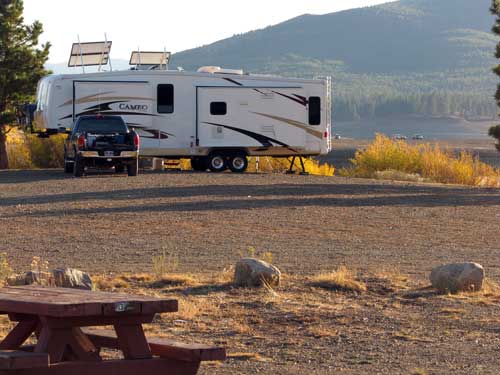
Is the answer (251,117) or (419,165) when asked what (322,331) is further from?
(419,165)

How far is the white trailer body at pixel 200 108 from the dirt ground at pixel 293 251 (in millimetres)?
2224

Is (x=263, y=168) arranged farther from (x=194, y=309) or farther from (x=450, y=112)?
(x=450, y=112)

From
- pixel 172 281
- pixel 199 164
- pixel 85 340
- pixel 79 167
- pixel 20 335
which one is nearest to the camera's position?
pixel 85 340

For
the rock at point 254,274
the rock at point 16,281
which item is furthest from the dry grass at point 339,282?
the rock at point 16,281

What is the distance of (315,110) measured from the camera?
33.8m

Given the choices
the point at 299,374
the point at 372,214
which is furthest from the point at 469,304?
the point at 372,214

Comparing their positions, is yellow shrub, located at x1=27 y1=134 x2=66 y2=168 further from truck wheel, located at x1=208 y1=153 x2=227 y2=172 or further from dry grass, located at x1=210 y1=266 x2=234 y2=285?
dry grass, located at x1=210 y1=266 x2=234 y2=285

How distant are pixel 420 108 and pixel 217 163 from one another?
156 m

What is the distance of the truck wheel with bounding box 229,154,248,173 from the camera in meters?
33.7

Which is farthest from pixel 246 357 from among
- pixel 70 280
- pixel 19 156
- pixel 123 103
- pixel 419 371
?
pixel 19 156

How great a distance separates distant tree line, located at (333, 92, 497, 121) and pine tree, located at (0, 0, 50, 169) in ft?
484

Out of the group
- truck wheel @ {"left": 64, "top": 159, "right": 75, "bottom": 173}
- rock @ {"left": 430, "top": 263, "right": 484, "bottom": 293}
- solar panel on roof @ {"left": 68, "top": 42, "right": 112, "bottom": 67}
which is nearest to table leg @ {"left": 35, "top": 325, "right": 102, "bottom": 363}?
rock @ {"left": 430, "top": 263, "right": 484, "bottom": 293}

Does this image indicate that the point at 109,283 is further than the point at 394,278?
No

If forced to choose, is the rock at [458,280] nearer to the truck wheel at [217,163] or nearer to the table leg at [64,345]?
the table leg at [64,345]
